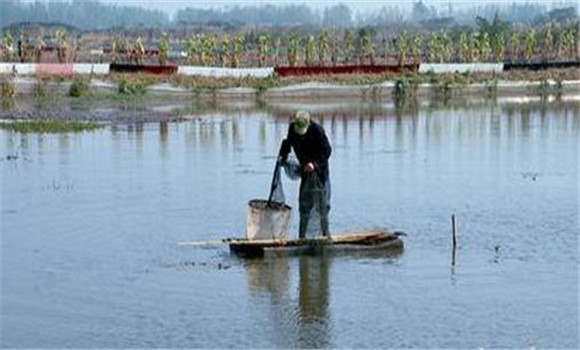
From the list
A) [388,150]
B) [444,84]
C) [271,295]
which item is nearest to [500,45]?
[444,84]

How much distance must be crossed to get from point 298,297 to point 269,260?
1.43m

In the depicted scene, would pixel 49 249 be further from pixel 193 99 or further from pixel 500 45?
pixel 500 45

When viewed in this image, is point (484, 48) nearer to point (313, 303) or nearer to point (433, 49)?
point (433, 49)

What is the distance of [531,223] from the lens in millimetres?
14969

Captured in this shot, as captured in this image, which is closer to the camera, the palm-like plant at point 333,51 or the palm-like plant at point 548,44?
the palm-like plant at point 333,51

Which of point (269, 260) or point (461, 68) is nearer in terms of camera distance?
point (269, 260)

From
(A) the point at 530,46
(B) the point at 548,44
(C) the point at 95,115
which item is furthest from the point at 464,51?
(C) the point at 95,115

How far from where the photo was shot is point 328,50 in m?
56.2

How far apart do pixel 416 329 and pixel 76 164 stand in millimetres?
11633

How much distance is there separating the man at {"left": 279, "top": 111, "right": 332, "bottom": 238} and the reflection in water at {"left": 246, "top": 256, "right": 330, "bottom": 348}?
0.57 m

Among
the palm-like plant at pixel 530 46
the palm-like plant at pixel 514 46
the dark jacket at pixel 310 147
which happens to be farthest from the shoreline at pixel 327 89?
the dark jacket at pixel 310 147

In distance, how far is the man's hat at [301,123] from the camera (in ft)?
41.2

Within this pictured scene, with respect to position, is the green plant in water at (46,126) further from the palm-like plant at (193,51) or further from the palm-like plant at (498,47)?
the palm-like plant at (498,47)

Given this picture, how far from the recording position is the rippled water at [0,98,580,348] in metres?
9.86
